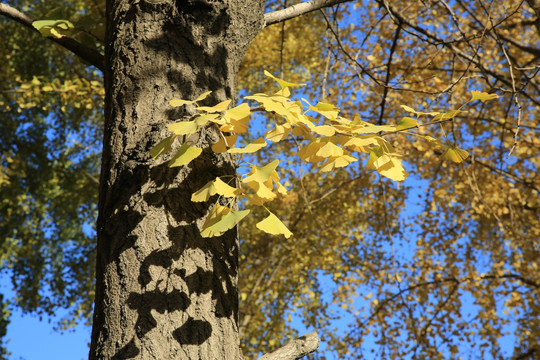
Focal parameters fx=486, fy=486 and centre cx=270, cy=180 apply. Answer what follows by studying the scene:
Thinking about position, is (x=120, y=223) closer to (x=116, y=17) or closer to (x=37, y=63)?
(x=116, y=17)

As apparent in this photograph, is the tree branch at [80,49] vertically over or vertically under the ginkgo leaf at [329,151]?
over

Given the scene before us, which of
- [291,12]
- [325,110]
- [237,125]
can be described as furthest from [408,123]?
[291,12]

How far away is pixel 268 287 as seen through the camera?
746 cm

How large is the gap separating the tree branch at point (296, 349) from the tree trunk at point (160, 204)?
0.12 metres

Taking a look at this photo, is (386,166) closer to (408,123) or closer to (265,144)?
(408,123)

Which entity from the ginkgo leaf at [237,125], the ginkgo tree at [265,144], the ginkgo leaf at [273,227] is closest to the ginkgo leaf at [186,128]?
the ginkgo tree at [265,144]

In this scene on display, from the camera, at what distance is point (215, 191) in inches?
43.4

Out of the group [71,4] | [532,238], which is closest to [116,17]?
[532,238]

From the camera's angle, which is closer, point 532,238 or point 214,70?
point 214,70

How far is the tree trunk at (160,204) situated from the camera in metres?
1.13

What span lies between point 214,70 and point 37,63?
8184 millimetres

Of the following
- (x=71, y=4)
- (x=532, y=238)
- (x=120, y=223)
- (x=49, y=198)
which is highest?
(x=71, y=4)

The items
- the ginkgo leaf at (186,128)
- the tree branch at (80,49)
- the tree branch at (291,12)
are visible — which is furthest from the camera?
the tree branch at (291,12)

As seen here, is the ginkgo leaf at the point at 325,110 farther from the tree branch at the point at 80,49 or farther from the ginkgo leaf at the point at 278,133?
the tree branch at the point at 80,49
